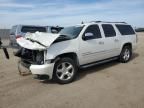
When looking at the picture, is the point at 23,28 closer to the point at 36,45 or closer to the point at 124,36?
the point at 124,36

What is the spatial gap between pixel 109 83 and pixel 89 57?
1.32 m

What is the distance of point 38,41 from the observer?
6.47 metres

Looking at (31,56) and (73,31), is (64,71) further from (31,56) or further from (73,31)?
(73,31)

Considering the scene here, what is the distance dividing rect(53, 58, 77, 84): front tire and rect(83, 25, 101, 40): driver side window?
1.10m

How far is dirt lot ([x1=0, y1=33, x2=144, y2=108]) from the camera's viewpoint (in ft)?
16.6

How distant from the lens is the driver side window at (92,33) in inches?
291

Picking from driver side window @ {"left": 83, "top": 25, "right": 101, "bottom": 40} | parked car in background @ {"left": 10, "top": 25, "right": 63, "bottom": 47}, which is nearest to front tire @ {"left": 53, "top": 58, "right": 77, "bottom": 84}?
driver side window @ {"left": 83, "top": 25, "right": 101, "bottom": 40}

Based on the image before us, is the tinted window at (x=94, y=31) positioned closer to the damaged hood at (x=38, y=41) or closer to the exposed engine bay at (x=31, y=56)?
the damaged hood at (x=38, y=41)

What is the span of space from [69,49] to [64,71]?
0.69 m

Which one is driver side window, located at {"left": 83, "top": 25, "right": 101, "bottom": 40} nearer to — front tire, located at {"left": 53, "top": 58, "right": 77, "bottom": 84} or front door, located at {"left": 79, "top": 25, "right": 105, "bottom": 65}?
front door, located at {"left": 79, "top": 25, "right": 105, "bottom": 65}

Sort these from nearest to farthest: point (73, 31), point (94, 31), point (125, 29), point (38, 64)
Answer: point (38, 64) < point (73, 31) < point (94, 31) < point (125, 29)

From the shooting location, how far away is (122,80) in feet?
22.3

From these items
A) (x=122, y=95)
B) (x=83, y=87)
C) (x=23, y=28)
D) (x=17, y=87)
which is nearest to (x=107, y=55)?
(x=83, y=87)

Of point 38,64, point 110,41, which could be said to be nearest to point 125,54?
point 110,41
